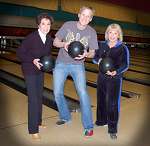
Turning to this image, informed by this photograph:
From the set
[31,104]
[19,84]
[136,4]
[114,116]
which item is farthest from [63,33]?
[136,4]

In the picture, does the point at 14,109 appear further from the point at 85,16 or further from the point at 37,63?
the point at 85,16

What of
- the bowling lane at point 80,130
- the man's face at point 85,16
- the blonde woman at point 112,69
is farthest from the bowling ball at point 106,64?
the bowling lane at point 80,130

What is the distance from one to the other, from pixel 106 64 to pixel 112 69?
86 mm

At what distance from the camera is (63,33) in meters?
2.84

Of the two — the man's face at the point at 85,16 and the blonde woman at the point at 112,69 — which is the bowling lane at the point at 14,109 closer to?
the blonde woman at the point at 112,69

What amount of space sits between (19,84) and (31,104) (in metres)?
2.41

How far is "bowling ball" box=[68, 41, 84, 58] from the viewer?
2.64 m

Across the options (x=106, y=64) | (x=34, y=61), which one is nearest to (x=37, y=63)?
(x=34, y=61)

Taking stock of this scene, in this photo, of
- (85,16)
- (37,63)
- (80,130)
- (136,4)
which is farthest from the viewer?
(136,4)

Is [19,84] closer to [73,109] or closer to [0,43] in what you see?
[73,109]

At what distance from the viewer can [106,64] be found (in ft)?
8.68

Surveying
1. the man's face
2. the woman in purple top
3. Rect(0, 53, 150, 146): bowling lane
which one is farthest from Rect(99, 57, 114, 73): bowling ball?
Rect(0, 53, 150, 146): bowling lane

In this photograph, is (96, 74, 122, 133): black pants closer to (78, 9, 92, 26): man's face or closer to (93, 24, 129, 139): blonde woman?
(93, 24, 129, 139): blonde woman

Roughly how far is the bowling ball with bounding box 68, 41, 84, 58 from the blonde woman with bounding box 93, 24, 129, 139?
0.22 m
